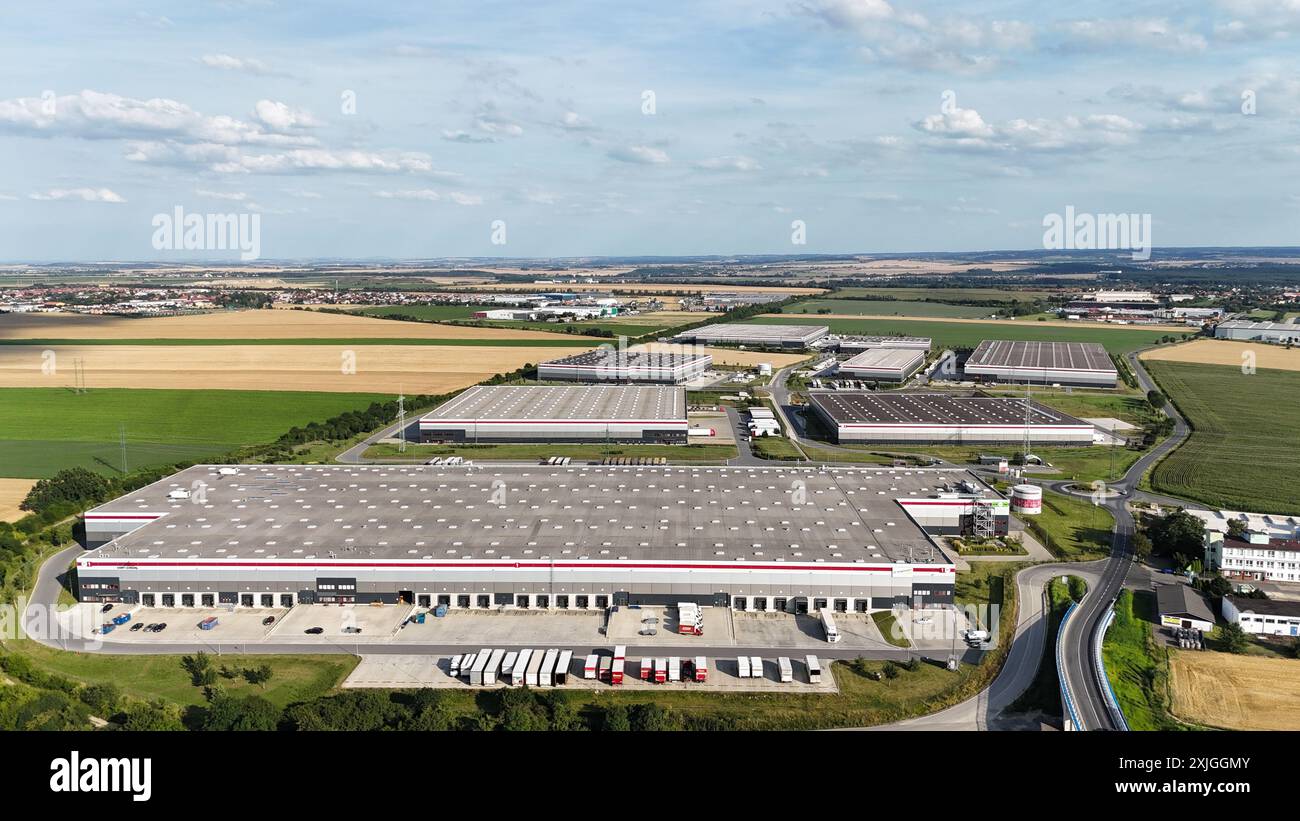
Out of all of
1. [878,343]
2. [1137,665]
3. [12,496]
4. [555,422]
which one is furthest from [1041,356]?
[12,496]

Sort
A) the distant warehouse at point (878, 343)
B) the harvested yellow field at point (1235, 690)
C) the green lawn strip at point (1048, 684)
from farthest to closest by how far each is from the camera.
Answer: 1. the distant warehouse at point (878, 343)
2. the green lawn strip at point (1048, 684)
3. the harvested yellow field at point (1235, 690)

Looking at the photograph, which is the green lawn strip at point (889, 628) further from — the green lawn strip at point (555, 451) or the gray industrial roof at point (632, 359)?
the gray industrial roof at point (632, 359)

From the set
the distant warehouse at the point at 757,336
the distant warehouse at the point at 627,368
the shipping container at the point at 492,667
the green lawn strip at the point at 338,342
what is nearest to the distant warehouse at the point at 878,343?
the distant warehouse at the point at 757,336

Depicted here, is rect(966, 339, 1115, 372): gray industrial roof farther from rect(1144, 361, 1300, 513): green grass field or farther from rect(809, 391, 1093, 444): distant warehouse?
rect(809, 391, 1093, 444): distant warehouse

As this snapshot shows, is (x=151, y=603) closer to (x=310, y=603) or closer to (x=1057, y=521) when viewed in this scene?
(x=310, y=603)

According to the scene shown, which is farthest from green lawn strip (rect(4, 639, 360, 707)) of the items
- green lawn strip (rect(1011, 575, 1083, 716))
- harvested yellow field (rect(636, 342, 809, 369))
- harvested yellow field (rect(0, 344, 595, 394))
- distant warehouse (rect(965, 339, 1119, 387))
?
distant warehouse (rect(965, 339, 1119, 387))

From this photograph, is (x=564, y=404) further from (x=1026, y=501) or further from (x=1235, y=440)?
(x=1235, y=440)

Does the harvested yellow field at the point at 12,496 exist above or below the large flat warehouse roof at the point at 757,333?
below
